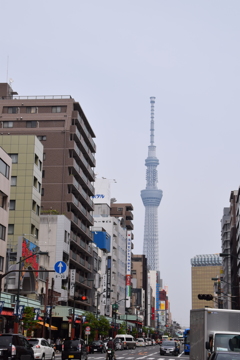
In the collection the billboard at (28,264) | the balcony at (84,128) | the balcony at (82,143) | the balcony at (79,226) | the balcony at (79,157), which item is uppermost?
the balcony at (84,128)

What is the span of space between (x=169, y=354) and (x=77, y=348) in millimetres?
26885

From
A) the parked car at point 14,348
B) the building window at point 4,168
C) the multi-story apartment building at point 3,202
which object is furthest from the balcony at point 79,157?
the parked car at point 14,348

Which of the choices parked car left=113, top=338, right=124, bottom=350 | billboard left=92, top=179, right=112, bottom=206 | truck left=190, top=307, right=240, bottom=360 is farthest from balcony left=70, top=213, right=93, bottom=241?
truck left=190, top=307, right=240, bottom=360

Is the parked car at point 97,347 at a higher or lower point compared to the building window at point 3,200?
lower

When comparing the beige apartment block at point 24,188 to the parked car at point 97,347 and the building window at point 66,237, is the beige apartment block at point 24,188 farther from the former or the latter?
the parked car at point 97,347

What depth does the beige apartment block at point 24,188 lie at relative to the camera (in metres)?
75.9

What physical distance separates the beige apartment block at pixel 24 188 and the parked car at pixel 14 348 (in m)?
43.5

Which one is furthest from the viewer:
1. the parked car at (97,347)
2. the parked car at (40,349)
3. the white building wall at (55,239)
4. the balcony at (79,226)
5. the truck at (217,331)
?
the balcony at (79,226)

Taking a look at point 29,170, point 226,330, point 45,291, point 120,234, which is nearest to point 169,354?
point 45,291

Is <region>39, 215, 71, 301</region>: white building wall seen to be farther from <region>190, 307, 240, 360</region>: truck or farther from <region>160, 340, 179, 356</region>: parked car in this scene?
<region>190, 307, 240, 360</region>: truck

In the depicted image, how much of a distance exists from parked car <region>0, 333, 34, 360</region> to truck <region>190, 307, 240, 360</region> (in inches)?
342

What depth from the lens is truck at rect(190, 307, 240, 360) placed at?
24.2m

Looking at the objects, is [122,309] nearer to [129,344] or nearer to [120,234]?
[120,234]

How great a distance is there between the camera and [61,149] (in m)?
94.9
